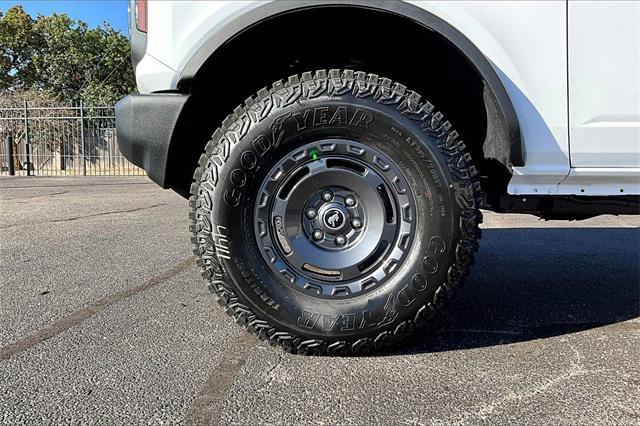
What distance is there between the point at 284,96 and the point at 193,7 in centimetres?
58

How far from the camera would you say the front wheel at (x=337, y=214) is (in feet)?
6.75

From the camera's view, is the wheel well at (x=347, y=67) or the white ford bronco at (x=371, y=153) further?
the wheel well at (x=347, y=67)

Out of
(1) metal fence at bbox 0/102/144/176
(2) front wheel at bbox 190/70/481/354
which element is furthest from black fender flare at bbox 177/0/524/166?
(1) metal fence at bbox 0/102/144/176

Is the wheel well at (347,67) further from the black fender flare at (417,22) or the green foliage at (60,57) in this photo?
the green foliage at (60,57)

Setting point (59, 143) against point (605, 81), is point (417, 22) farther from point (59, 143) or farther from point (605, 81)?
point (59, 143)

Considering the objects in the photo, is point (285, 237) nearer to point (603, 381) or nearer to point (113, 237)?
point (603, 381)

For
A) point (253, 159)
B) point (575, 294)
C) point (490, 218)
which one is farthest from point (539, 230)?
point (253, 159)

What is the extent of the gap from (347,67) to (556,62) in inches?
38.8

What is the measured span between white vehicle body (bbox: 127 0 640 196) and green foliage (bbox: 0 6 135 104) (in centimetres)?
2563

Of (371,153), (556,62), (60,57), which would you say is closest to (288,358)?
(371,153)

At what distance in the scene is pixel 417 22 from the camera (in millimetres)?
2104

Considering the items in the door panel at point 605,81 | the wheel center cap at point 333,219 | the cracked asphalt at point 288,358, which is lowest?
the cracked asphalt at point 288,358

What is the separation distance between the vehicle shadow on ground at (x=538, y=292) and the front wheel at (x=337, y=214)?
0.32 meters

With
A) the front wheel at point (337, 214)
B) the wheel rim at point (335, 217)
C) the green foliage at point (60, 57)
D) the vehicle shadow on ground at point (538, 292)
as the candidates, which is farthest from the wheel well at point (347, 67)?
the green foliage at point (60, 57)
